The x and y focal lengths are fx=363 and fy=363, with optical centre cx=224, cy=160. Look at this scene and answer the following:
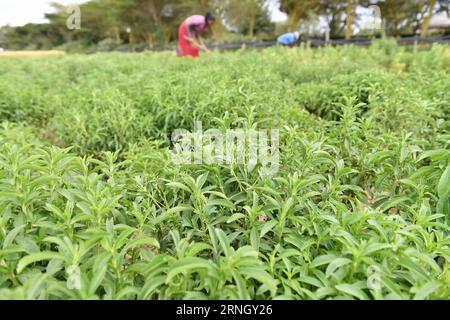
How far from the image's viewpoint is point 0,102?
14.9 ft

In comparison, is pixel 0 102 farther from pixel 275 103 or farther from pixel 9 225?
pixel 9 225

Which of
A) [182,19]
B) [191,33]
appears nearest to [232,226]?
[191,33]

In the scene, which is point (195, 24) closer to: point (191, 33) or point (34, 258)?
point (191, 33)

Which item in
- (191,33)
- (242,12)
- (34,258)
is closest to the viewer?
(34,258)

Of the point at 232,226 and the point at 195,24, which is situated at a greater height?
the point at 195,24

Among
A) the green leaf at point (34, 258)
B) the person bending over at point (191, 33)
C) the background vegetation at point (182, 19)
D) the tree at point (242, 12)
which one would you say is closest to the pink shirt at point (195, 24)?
the person bending over at point (191, 33)

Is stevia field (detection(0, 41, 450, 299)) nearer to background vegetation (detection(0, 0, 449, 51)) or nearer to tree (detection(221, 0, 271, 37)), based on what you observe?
background vegetation (detection(0, 0, 449, 51))

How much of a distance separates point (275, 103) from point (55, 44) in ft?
130

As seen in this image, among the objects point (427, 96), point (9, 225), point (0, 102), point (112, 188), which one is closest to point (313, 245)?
point (112, 188)

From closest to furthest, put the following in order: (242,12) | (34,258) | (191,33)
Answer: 1. (34,258)
2. (191,33)
3. (242,12)

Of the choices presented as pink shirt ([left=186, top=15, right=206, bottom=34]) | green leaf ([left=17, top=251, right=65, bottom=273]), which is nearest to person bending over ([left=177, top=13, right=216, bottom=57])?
pink shirt ([left=186, top=15, right=206, bottom=34])

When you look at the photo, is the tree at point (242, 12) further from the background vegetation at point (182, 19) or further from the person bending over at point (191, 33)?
the person bending over at point (191, 33)

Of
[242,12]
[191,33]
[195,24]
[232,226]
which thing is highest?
[242,12]

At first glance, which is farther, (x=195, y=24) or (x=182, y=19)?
(x=182, y=19)
